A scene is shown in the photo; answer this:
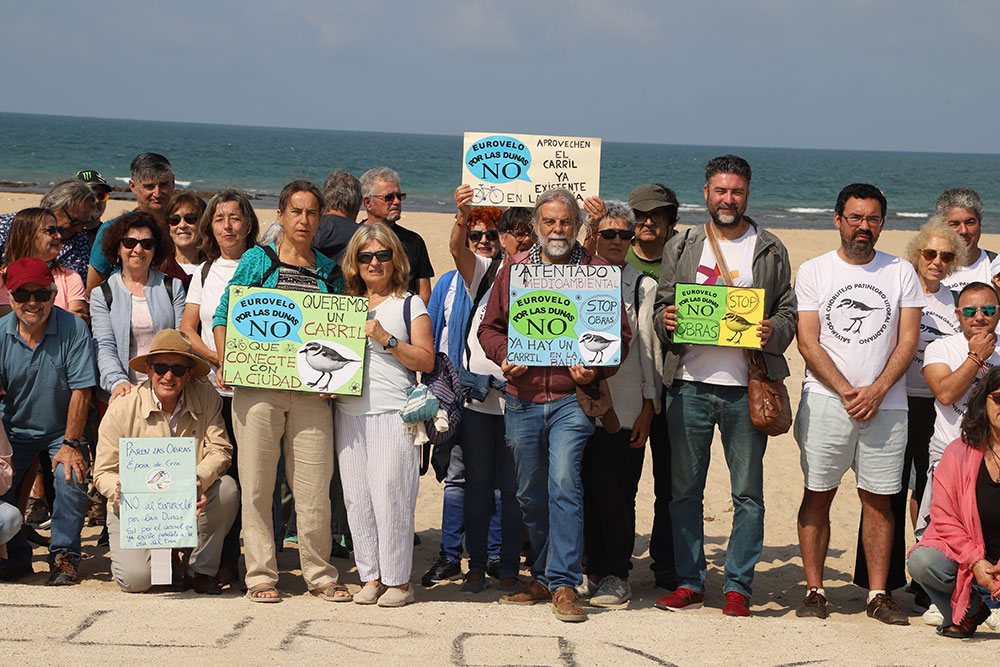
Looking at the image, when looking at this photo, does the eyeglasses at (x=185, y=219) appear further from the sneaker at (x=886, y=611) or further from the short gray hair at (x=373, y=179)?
the sneaker at (x=886, y=611)

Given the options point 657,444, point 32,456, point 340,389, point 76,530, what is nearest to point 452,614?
point 340,389

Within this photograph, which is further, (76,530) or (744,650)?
(76,530)

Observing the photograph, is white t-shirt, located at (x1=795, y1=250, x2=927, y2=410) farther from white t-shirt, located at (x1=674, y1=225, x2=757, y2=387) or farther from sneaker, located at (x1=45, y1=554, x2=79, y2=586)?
sneaker, located at (x1=45, y1=554, x2=79, y2=586)

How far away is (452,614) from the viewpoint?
5.68 meters

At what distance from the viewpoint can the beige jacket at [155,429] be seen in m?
5.91

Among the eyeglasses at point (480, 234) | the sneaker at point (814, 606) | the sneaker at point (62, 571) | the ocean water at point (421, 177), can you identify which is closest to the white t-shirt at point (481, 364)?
the eyeglasses at point (480, 234)

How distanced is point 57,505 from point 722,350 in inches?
155

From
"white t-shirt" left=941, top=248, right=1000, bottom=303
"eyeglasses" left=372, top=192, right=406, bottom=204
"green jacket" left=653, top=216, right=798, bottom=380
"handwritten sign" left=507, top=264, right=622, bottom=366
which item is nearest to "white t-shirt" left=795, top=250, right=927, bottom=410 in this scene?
"green jacket" left=653, top=216, right=798, bottom=380

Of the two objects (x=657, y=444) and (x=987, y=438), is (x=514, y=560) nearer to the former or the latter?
(x=657, y=444)

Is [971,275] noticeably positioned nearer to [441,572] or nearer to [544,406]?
[544,406]

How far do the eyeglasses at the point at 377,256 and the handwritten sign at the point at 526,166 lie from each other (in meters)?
1.16

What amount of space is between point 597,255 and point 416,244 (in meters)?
1.54

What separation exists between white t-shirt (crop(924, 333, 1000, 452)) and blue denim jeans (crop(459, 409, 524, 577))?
7.98 feet

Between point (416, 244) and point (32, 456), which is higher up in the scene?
point (416, 244)
